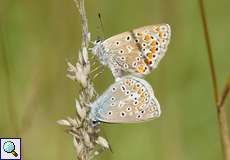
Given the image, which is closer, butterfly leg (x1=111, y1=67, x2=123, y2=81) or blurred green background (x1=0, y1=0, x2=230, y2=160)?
butterfly leg (x1=111, y1=67, x2=123, y2=81)

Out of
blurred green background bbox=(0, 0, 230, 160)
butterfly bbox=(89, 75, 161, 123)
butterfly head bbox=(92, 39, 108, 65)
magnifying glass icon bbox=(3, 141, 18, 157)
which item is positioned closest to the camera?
butterfly bbox=(89, 75, 161, 123)

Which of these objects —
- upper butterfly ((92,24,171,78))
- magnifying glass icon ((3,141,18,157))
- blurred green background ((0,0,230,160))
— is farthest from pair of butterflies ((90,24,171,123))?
blurred green background ((0,0,230,160))

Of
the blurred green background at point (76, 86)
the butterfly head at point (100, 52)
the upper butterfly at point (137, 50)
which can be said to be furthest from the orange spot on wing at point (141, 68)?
the blurred green background at point (76, 86)

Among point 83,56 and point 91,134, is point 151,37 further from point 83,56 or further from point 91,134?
point 91,134

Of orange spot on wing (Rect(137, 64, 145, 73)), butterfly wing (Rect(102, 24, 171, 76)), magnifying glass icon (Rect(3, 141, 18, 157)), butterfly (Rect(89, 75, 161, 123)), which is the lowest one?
magnifying glass icon (Rect(3, 141, 18, 157))

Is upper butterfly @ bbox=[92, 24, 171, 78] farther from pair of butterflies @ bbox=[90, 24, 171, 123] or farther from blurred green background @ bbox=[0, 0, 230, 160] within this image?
blurred green background @ bbox=[0, 0, 230, 160]

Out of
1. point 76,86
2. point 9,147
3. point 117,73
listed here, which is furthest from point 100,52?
point 76,86

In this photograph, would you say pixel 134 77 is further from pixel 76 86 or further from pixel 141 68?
pixel 76 86
